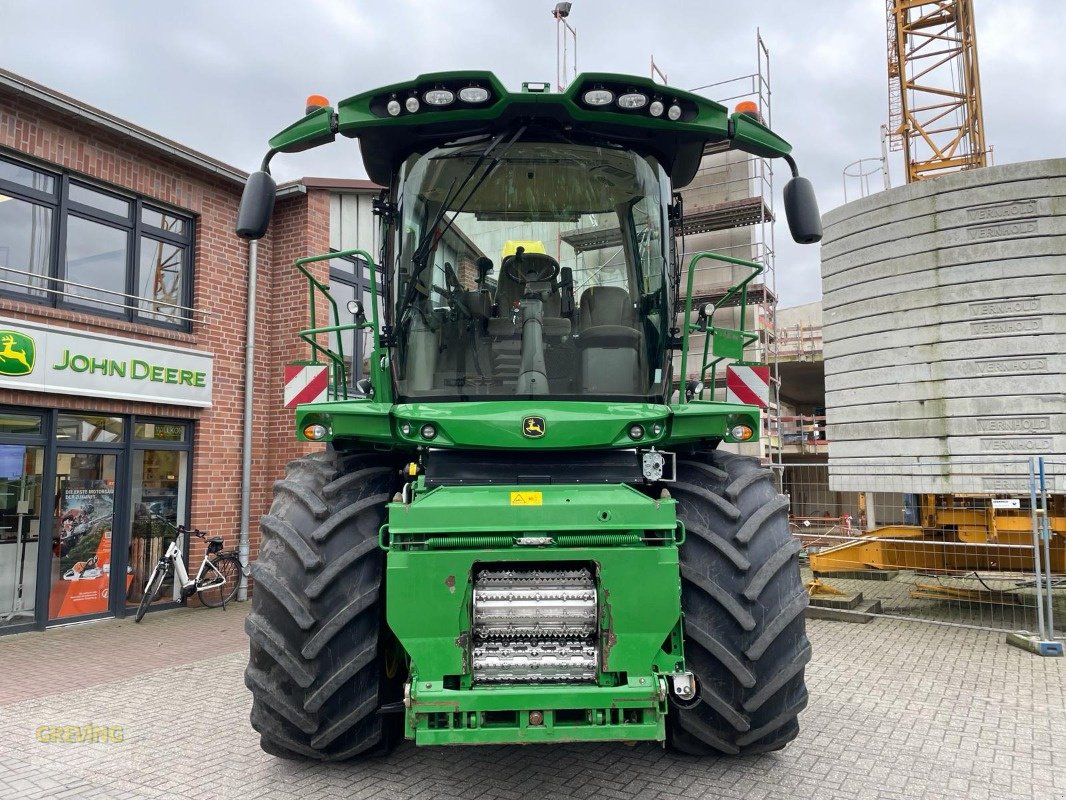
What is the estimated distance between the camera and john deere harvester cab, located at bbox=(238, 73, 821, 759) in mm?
2895

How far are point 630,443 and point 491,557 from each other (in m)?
0.84

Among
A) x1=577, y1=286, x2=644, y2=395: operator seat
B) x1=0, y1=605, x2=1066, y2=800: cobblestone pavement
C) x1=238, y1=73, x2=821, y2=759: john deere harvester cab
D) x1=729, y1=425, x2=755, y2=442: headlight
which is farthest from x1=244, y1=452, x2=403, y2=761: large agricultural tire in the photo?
x1=729, y1=425, x2=755, y2=442: headlight

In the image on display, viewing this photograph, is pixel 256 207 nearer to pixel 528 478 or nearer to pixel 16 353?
pixel 528 478

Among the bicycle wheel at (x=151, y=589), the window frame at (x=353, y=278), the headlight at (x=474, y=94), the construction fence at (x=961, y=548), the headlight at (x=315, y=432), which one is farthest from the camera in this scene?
the window frame at (x=353, y=278)

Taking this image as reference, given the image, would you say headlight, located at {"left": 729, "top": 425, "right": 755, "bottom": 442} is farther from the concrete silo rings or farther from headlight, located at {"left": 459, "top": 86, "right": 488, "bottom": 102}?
the concrete silo rings

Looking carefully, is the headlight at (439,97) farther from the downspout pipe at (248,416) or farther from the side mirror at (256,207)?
the downspout pipe at (248,416)

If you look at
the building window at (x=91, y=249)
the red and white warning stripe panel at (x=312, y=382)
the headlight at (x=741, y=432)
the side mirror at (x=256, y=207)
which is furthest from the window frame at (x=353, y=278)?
the headlight at (x=741, y=432)

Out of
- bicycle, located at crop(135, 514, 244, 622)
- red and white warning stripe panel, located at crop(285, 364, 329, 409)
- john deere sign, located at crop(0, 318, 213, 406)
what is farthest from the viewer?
bicycle, located at crop(135, 514, 244, 622)

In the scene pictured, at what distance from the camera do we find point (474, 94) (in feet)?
11.3

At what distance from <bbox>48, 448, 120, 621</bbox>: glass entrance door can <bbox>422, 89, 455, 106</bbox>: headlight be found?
6.83 meters

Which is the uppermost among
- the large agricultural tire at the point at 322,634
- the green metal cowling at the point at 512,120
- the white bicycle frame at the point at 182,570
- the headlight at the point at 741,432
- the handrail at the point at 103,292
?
the handrail at the point at 103,292

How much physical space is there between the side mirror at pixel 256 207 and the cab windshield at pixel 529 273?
0.65 m

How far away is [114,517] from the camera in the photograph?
8695 mm

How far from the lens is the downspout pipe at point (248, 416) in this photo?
992cm
